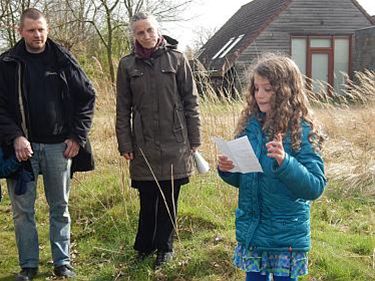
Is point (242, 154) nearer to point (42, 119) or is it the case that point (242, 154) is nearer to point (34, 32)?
point (42, 119)

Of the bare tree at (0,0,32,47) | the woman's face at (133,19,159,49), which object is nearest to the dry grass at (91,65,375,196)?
the woman's face at (133,19,159,49)

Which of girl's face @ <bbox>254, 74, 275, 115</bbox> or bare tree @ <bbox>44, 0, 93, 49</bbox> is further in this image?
bare tree @ <bbox>44, 0, 93, 49</bbox>

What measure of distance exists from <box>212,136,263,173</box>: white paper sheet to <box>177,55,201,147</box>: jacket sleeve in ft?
4.43

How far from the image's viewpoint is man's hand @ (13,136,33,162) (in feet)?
12.5

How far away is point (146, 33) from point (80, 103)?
73 centimetres

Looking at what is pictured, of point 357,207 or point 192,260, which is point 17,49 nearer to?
point 192,260

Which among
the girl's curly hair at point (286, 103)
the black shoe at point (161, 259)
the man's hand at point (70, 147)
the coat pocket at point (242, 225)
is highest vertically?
the girl's curly hair at point (286, 103)

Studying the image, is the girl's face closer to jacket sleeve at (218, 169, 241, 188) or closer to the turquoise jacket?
the turquoise jacket

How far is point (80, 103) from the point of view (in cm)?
409

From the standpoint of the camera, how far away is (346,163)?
6980mm

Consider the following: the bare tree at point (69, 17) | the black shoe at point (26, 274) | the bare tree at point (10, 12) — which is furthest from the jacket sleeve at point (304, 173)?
the bare tree at point (69, 17)

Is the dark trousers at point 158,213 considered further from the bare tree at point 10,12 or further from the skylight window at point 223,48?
the skylight window at point 223,48

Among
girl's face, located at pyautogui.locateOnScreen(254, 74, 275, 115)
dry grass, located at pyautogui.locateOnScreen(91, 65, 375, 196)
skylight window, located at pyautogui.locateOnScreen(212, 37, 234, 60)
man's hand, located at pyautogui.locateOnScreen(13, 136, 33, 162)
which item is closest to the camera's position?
girl's face, located at pyautogui.locateOnScreen(254, 74, 275, 115)

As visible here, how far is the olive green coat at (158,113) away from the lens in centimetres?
400
